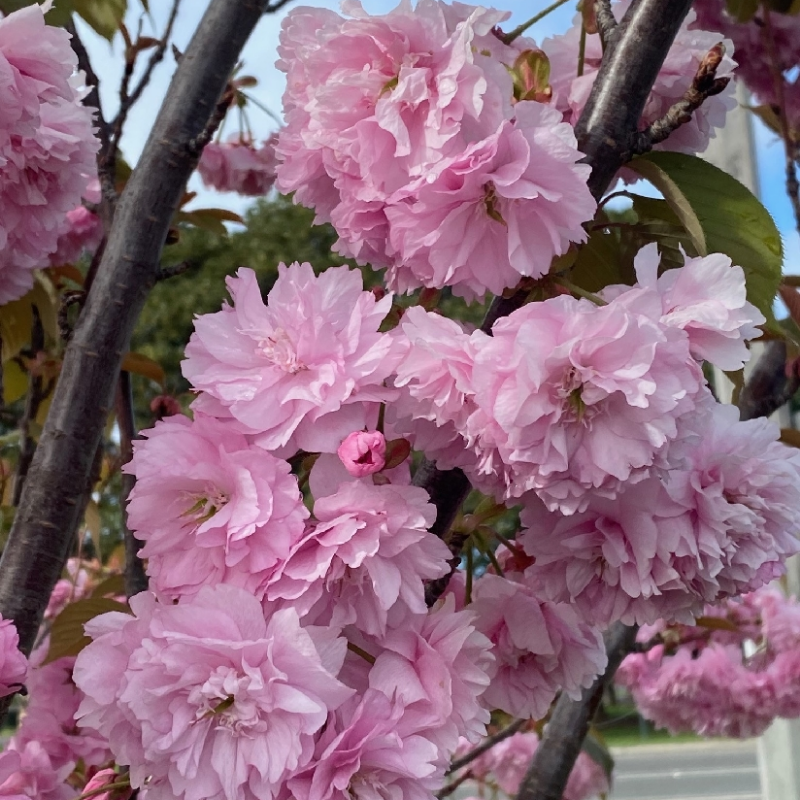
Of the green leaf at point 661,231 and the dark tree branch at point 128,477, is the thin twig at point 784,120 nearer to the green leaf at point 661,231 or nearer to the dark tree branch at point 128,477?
the green leaf at point 661,231

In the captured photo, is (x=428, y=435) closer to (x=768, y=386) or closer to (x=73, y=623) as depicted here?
(x=73, y=623)

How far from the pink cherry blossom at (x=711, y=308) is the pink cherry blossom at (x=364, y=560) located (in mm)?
158

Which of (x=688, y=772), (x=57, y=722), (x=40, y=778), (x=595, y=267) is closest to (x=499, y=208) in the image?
(x=595, y=267)

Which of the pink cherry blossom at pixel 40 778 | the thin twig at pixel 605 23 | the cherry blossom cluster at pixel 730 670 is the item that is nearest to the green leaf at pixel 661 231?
the thin twig at pixel 605 23

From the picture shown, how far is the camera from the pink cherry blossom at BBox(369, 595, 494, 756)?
44 centimetres

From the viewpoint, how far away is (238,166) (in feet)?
6.31

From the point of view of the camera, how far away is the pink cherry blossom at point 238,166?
1.93 meters

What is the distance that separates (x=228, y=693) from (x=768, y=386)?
3.35 ft

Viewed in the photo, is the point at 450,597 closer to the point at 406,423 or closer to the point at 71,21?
the point at 406,423

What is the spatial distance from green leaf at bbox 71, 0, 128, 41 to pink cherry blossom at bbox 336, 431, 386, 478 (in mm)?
719

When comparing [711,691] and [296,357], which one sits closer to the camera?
[296,357]

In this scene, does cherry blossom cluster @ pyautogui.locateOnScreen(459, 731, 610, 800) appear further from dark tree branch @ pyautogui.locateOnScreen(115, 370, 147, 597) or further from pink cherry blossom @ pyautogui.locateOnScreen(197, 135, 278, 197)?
pink cherry blossom @ pyautogui.locateOnScreen(197, 135, 278, 197)

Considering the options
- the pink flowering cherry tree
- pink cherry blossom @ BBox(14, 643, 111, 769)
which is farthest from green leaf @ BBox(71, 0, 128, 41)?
pink cherry blossom @ BBox(14, 643, 111, 769)

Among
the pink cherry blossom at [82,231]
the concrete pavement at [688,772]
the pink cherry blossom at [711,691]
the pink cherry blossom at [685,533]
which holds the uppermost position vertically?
the pink cherry blossom at [685,533]
